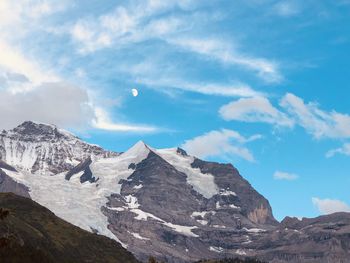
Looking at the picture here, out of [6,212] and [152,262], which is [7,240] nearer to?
[6,212]

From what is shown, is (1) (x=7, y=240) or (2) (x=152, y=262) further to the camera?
(2) (x=152, y=262)

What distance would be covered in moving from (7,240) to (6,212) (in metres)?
8.58

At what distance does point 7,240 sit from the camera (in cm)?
9606

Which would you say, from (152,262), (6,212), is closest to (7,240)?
(6,212)

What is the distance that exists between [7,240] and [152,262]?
197ft

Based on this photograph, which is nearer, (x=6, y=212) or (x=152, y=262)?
(x=6, y=212)

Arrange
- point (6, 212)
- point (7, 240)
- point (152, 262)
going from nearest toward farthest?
point (7, 240) → point (6, 212) → point (152, 262)

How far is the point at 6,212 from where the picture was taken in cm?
10369

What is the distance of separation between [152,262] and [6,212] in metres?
55.1

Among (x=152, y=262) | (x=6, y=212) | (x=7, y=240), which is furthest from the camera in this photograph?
(x=152, y=262)

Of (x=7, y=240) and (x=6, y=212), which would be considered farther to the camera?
(x=6, y=212)
